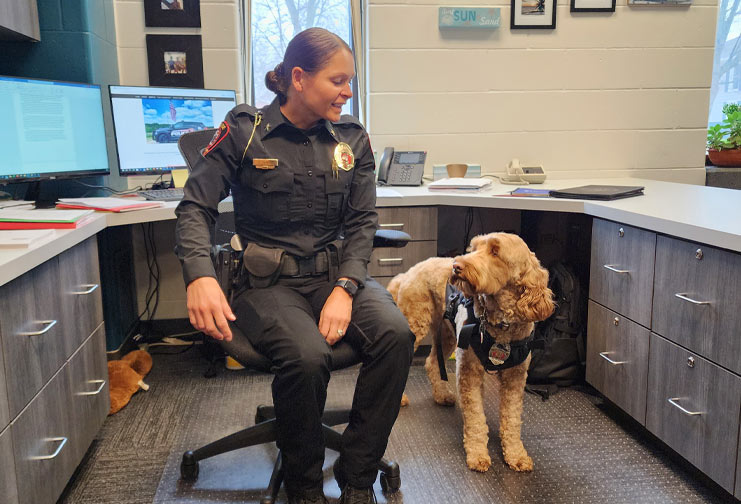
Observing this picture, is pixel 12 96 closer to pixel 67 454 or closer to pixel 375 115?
pixel 67 454

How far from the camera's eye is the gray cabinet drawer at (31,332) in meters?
1.34

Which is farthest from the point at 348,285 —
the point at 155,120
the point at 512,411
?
the point at 155,120

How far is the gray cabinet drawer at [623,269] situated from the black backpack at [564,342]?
0.14m

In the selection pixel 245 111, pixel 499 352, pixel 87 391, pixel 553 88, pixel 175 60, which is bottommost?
pixel 87 391

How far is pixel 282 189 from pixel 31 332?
710 millimetres

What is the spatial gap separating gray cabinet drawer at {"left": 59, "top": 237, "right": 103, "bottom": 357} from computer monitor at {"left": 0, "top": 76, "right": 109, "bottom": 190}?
415 mm

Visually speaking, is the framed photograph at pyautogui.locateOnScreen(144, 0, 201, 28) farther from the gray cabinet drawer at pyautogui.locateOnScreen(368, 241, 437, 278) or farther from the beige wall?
the gray cabinet drawer at pyautogui.locateOnScreen(368, 241, 437, 278)

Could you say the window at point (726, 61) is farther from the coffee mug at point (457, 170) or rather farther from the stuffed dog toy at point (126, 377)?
the stuffed dog toy at point (126, 377)

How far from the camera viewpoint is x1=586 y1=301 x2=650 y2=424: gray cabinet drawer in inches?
79.4

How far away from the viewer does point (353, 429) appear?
155 cm

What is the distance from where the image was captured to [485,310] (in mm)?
1864

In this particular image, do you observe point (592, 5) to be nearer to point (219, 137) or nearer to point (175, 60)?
point (175, 60)

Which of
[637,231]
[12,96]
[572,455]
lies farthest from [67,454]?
[637,231]

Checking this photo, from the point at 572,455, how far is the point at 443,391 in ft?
1.77
